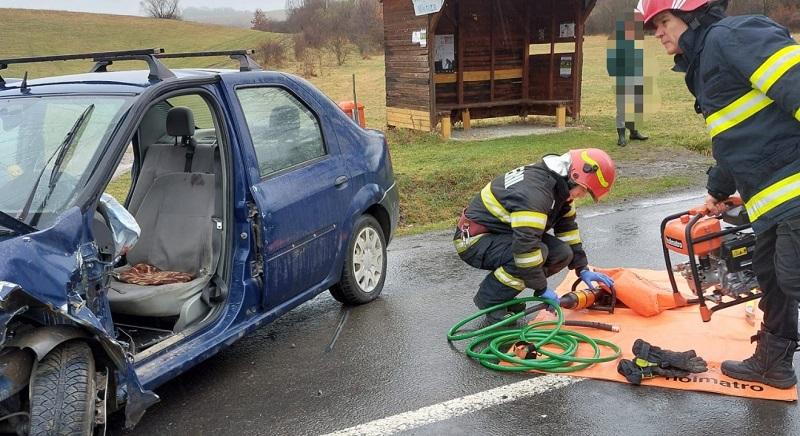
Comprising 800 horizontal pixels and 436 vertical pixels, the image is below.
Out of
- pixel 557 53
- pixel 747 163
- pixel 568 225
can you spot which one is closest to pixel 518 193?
pixel 568 225

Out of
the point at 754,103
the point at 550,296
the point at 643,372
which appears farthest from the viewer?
the point at 550,296

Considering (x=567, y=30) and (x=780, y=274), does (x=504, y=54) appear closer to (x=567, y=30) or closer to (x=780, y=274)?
(x=567, y=30)

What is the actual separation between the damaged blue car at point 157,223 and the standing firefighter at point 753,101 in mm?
2155

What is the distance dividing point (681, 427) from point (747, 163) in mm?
1245

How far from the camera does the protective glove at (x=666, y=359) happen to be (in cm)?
373

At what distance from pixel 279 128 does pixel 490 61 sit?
38.9 feet

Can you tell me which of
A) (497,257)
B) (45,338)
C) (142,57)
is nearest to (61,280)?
(45,338)

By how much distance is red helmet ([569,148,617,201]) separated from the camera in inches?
171

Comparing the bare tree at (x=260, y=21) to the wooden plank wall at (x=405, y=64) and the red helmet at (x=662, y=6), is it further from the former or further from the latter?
the red helmet at (x=662, y=6)

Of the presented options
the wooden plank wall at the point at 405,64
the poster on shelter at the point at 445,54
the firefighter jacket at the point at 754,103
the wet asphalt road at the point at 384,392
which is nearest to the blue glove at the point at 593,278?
the wet asphalt road at the point at 384,392

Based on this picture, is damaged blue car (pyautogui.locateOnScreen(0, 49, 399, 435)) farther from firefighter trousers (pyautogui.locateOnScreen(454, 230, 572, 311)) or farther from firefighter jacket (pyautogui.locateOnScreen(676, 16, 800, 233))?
firefighter jacket (pyautogui.locateOnScreen(676, 16, 800, 233))

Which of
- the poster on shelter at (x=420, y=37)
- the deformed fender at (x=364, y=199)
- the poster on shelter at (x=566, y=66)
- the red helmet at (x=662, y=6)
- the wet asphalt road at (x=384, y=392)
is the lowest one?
the wet asphalt road at (x=384, y=392)

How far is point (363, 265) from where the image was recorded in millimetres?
4961

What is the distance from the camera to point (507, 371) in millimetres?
3932
